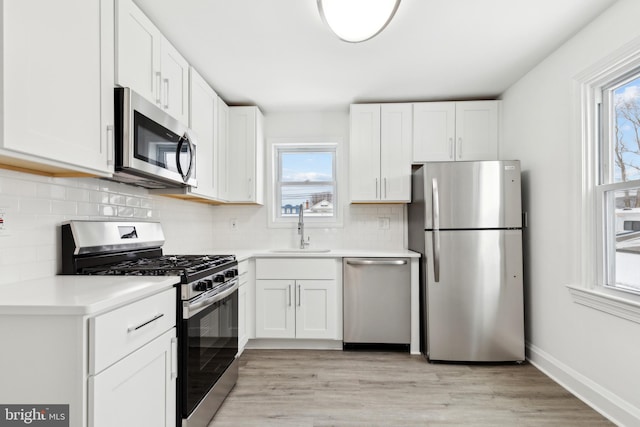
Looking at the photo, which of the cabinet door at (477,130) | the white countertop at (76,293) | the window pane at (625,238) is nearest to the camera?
the white countertop at (76,293)

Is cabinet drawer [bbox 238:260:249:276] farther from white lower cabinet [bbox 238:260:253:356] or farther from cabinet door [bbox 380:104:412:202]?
cabinet door [bbox 380:104:412:202]

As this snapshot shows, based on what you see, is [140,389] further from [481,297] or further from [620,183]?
[620,183]

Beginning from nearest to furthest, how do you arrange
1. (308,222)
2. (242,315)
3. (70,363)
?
(70,363)
(242,315)
(308,222)

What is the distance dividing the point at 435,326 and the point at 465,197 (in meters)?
1.10

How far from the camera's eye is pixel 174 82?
231cm

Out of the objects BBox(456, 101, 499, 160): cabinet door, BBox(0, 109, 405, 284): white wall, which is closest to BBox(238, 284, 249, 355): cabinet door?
BBox(0, 109, 405, 284): white wall

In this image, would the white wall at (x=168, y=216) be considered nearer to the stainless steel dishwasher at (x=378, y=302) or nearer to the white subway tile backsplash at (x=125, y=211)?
the white subway tile backsplash at (x=125, y=211)

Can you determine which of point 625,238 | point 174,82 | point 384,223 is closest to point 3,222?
point 174,82

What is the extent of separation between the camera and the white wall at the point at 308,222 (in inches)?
146

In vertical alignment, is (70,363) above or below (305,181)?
below

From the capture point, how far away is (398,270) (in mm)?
3086

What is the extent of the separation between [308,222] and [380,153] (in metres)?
1.08

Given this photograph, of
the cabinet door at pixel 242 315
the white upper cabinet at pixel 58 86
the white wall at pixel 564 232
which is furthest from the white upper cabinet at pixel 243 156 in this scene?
the white wall at pixel 564 232

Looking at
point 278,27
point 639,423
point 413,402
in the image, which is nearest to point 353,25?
point 278,27
